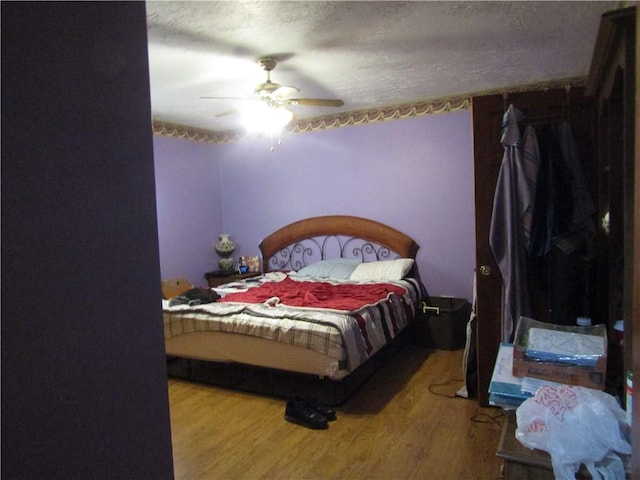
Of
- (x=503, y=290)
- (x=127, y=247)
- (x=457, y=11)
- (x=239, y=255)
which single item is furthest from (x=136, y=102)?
(x=239, y=255)

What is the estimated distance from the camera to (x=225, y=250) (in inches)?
216

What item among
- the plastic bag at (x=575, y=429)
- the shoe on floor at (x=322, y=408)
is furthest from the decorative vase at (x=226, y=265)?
the plastic bag at (x=575, y=429)

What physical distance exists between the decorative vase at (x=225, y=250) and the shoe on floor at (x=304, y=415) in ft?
9.41

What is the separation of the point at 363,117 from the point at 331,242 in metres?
1.46

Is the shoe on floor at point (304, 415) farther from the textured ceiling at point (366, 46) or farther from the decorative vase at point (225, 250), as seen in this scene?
the decorative vase at point (225, 250)

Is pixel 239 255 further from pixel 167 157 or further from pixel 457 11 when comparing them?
pixel 457 11

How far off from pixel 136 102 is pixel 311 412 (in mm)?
2372

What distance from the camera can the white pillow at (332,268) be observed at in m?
4.52

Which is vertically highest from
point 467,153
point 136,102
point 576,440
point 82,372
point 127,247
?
point 467,153

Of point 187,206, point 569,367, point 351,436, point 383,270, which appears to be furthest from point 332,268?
point 569,367

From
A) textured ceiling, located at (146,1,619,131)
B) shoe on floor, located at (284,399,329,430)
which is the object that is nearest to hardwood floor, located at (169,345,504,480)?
shoe on floor, located at (284,399,329,430)

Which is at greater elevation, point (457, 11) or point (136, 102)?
point (457, 11)

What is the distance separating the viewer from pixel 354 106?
4.48 meters

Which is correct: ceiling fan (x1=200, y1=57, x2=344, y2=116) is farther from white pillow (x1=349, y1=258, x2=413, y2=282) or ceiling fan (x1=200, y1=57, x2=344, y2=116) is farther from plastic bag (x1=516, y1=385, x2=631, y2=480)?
plastic bag (x1=516, y1=385, x2=631, y2=480)
